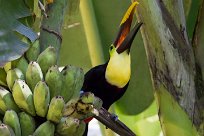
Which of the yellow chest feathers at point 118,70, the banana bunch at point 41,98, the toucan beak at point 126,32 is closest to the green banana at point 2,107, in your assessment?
the banana bunch at point 41,98

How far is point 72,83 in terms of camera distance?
2.47 ft

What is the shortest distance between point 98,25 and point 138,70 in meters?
0.16

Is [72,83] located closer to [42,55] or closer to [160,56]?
[42,55]

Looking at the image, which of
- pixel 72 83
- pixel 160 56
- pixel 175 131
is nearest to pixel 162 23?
pixel 160 56

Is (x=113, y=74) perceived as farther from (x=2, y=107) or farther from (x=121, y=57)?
(x=2, y=107)

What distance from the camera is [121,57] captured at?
44.7 inches

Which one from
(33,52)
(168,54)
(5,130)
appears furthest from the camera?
(168,54)

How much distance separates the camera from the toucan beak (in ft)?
3.23

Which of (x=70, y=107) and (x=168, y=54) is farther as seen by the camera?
(x=168, y=54)

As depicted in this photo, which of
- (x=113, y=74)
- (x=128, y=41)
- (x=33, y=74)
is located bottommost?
(x=113, y=74)

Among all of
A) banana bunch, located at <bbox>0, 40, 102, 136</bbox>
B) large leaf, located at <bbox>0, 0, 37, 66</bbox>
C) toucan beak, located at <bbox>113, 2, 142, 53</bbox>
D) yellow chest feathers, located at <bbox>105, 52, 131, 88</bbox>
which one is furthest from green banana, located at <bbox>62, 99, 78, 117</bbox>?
yellow chest feathers, located at <bbox>105, 52, 131, 88</bbox>

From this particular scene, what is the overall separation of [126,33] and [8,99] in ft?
1.34

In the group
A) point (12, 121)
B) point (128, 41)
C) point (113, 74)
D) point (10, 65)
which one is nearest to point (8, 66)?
point (10, 65)

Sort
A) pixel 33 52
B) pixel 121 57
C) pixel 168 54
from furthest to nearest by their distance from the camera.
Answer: pixel 121 57, pixel 168 54, pixel 33 52
